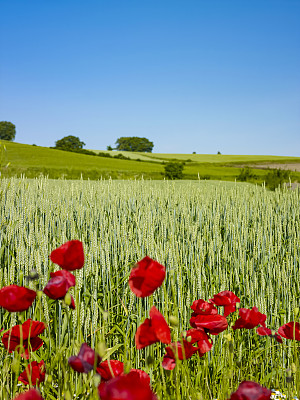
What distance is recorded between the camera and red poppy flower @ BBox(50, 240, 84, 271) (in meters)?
0.75

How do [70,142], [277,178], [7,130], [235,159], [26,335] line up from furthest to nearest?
[7,130] → [70,142] → [235,159] → [277,178] → [26,335]

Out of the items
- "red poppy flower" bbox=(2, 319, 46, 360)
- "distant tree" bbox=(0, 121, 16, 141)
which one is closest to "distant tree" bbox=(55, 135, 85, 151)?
"distant tree" bbox=(0, 121, 16, 141)

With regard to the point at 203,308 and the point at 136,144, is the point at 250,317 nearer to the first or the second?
the point at 203,308

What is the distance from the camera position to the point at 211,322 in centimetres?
93

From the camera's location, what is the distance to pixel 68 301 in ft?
2.18

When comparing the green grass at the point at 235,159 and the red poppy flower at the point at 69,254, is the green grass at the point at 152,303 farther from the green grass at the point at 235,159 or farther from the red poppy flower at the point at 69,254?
the green grass at the point at 235,159

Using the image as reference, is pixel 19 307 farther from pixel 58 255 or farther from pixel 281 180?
pixel 281 180

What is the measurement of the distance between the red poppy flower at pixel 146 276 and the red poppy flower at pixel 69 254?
0.13 metres

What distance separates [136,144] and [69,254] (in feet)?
228

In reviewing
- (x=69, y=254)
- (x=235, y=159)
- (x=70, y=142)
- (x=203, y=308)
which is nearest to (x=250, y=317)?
(x=203, y=308)

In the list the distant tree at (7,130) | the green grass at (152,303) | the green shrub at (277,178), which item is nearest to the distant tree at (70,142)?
the distant tree at (7,130)

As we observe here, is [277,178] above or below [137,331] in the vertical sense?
above

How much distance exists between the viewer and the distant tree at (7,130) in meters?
61.5

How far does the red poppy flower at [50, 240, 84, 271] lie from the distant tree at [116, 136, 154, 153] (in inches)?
2708
